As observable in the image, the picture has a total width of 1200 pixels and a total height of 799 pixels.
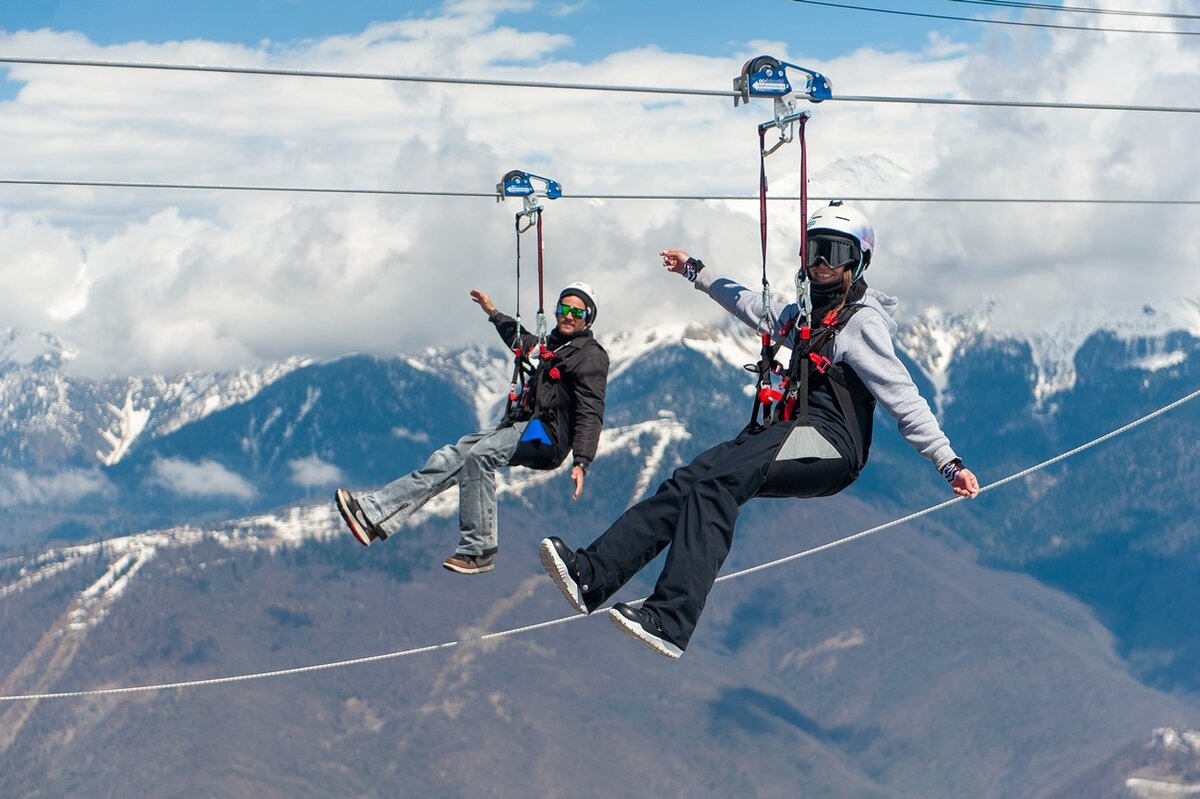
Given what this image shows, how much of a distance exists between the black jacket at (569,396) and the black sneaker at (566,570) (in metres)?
4.32

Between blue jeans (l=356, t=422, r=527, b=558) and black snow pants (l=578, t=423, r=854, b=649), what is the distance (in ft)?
13.0

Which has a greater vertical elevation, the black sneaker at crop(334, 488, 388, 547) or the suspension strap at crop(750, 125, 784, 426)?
the suspension strap at crop(750, 125, 784, 426)

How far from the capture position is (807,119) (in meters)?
17.2

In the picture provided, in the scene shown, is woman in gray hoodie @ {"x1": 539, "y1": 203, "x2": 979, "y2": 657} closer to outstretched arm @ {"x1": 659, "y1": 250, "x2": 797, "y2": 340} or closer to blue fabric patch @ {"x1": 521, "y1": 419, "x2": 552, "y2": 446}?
outstretched arm @ {"x1": 659, "y1": 250, "x2": 797, "y2": 340}

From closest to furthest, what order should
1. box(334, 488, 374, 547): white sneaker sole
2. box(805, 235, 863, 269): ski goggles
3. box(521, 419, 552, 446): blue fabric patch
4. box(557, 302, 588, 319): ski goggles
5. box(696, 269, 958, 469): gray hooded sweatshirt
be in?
box(696, 269, 958, 469): gray hooded sweatshirt → box(805, 235, 863, 269): ski goggles → box(334, 488, 374, 547): white sneaker sole → box(521, 419, 552, 446): blue fabric patch → box(557, 302, 588, 319): ski goggles

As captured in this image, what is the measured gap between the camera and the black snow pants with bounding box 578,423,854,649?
49.5 feet

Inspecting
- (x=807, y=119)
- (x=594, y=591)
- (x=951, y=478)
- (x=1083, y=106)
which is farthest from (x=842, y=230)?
(x=1083, y=106)

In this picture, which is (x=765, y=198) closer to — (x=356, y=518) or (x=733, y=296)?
(x=733, y=296)

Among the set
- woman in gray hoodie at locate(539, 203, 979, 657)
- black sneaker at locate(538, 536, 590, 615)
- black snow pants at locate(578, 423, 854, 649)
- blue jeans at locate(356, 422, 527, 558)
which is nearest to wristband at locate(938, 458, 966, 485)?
woman in gray hoodie at locate(539, 203, 979, 657)

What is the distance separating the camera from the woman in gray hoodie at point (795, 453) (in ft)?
50.0

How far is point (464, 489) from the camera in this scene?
65.4 ft

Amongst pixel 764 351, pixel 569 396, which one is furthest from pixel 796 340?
pixel 569 396

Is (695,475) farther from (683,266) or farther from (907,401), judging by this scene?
(683,266)

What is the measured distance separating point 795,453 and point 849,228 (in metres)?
2.72
